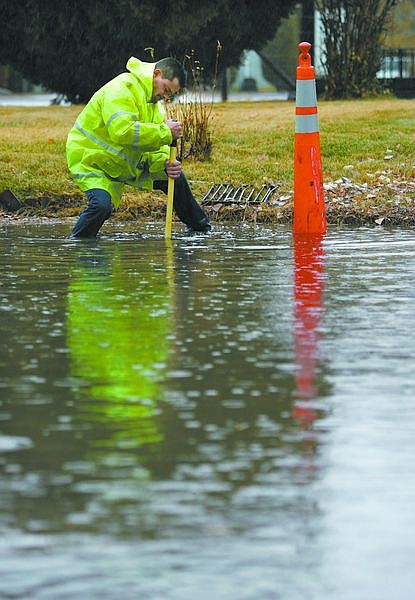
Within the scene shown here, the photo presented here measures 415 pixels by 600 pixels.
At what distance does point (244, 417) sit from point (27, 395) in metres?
0.87

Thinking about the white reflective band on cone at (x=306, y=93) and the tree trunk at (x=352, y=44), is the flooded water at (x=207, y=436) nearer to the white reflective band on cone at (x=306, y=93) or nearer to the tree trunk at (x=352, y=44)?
the white reflective band on cone at (x=306, y=93)

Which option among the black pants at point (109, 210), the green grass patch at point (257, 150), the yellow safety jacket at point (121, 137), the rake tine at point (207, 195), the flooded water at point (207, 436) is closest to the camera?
the flooded water at point (207, 436)

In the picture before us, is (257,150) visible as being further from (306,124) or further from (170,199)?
(170,199)

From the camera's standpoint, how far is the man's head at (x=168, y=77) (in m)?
11.7

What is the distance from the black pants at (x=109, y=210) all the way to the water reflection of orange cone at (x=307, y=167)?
737mm

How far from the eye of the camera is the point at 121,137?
1163 cm

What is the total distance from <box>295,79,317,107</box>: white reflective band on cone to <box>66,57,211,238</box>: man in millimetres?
921

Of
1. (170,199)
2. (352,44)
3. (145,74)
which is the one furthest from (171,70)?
(352,44)

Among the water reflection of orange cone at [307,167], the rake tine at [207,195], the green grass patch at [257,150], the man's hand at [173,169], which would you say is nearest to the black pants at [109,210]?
the man's hand at [173,169]

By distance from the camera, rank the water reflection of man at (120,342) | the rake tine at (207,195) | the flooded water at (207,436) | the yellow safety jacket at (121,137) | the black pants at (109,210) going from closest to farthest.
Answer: the flooded water at (207,436)
the water reflection of man at (120,342)
the yellow safety jacket at (121,137)
the black pants at (109,210)
the rake tine at (207,195)

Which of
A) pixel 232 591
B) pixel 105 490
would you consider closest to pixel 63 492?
pixel 105 490

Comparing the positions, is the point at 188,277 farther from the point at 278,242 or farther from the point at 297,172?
the point at 297,172

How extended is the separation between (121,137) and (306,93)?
149cm

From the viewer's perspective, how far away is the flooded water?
396 centimetres
